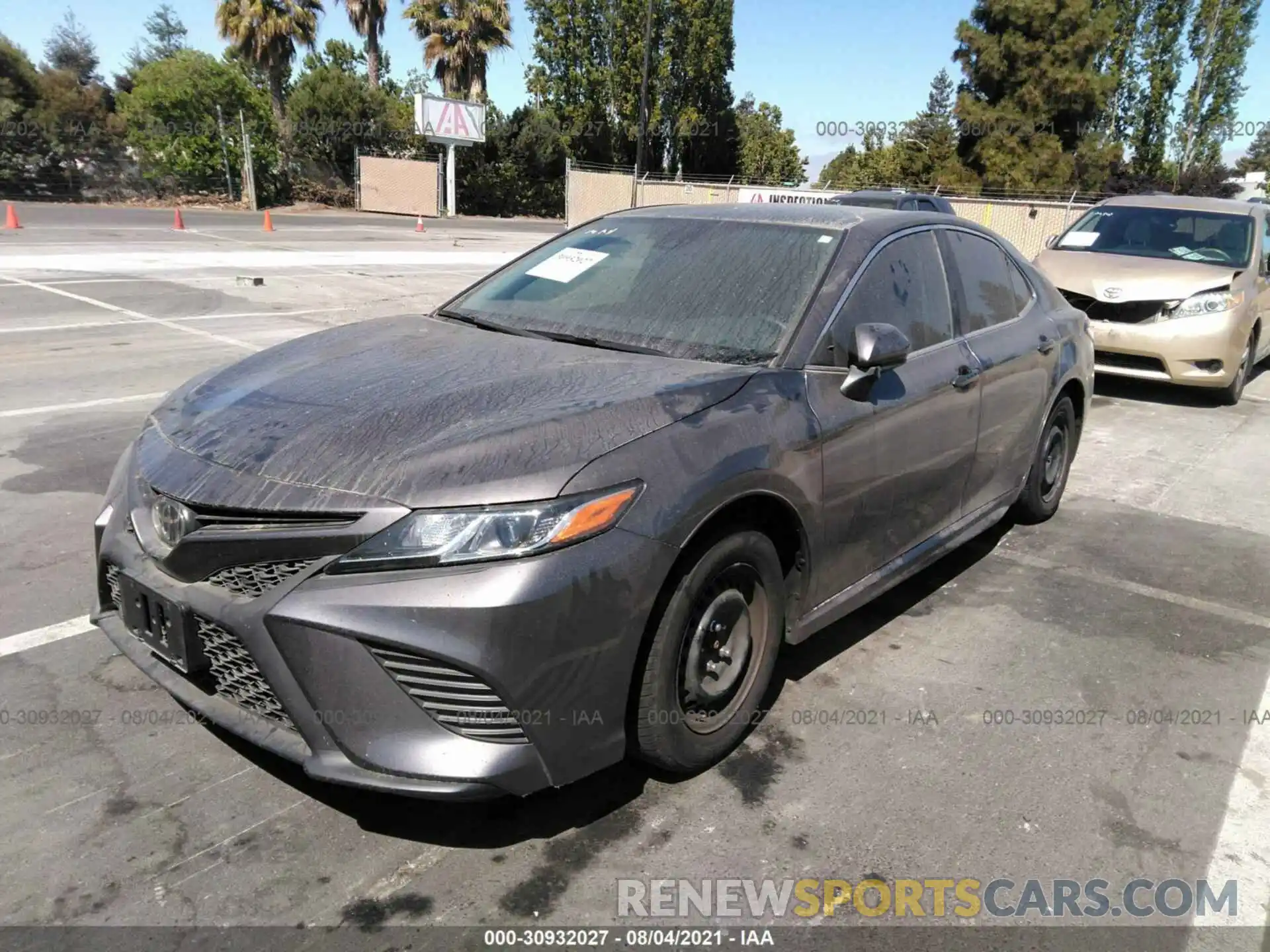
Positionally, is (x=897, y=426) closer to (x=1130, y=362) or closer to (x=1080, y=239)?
(x=1130, y=362)

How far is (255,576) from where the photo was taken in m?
2.42

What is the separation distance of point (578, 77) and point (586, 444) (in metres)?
51.0

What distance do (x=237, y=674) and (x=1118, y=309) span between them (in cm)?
825

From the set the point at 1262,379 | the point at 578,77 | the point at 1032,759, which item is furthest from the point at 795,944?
the point at 578,77

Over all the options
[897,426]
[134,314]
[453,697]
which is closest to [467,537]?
[453,697]

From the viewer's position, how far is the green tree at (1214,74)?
48.0 m

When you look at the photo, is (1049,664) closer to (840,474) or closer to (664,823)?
(840,474)

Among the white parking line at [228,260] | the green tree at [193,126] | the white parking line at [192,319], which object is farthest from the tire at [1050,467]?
the green tree at [193,126]

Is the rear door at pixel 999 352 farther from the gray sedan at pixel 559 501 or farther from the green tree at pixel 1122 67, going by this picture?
the green tree at pixel 1122 67

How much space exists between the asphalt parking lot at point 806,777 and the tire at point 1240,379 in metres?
3.70

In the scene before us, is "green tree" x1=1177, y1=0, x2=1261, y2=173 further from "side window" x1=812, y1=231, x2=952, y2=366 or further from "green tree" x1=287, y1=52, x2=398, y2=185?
"side window" x1=812, y1=231, x2=952, y2=366

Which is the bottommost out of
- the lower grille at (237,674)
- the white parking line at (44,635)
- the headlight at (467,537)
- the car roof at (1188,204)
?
the white parking line at (44,635)

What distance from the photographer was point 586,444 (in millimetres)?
2541

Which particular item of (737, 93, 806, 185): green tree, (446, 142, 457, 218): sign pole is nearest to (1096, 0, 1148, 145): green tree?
(737, 93, 806, 185): green tree
